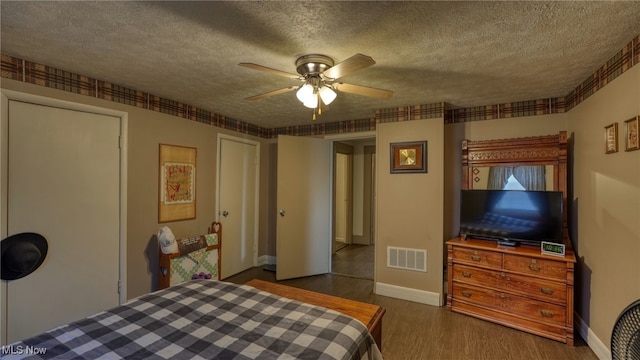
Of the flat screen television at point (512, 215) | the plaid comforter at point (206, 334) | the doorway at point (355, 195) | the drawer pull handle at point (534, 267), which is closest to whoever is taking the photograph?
the plaid comforter at point (206, 334)

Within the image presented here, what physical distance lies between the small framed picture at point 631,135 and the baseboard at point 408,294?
210cm

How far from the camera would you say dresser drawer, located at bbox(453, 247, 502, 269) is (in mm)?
2651

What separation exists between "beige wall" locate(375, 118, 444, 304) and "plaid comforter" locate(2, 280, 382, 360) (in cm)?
201

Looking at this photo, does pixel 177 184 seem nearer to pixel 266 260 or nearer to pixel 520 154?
pixel 266 260

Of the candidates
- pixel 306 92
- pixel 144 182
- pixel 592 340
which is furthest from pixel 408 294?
pixel 144 182

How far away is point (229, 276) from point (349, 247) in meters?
2.67

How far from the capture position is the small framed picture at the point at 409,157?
312cm

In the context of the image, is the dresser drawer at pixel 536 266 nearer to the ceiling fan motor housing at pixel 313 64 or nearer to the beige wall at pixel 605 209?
the beige wall at pixel 605 209

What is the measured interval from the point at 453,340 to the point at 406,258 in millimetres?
987

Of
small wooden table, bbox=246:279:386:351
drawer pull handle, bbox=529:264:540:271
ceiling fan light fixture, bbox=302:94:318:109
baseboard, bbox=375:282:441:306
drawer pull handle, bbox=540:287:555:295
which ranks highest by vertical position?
ceiling fan light fixture, bbox=302:94:318:109

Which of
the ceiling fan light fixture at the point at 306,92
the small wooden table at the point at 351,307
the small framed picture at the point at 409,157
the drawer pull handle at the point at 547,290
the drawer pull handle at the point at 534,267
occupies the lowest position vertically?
the drawer pull handle at the point at 547,290

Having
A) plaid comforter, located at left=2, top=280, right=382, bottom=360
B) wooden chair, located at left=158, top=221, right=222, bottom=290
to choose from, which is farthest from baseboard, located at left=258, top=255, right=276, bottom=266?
plaid comforter, located at left=2, top=280, right=382, bottom=360

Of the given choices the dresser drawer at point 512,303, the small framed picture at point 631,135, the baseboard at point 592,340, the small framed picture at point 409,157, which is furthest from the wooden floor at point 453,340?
the small framed picture at point 631,135

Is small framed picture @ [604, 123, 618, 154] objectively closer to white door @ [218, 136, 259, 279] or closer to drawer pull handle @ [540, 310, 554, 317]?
drawer pull handle @ [540, 310, 554, 317]
